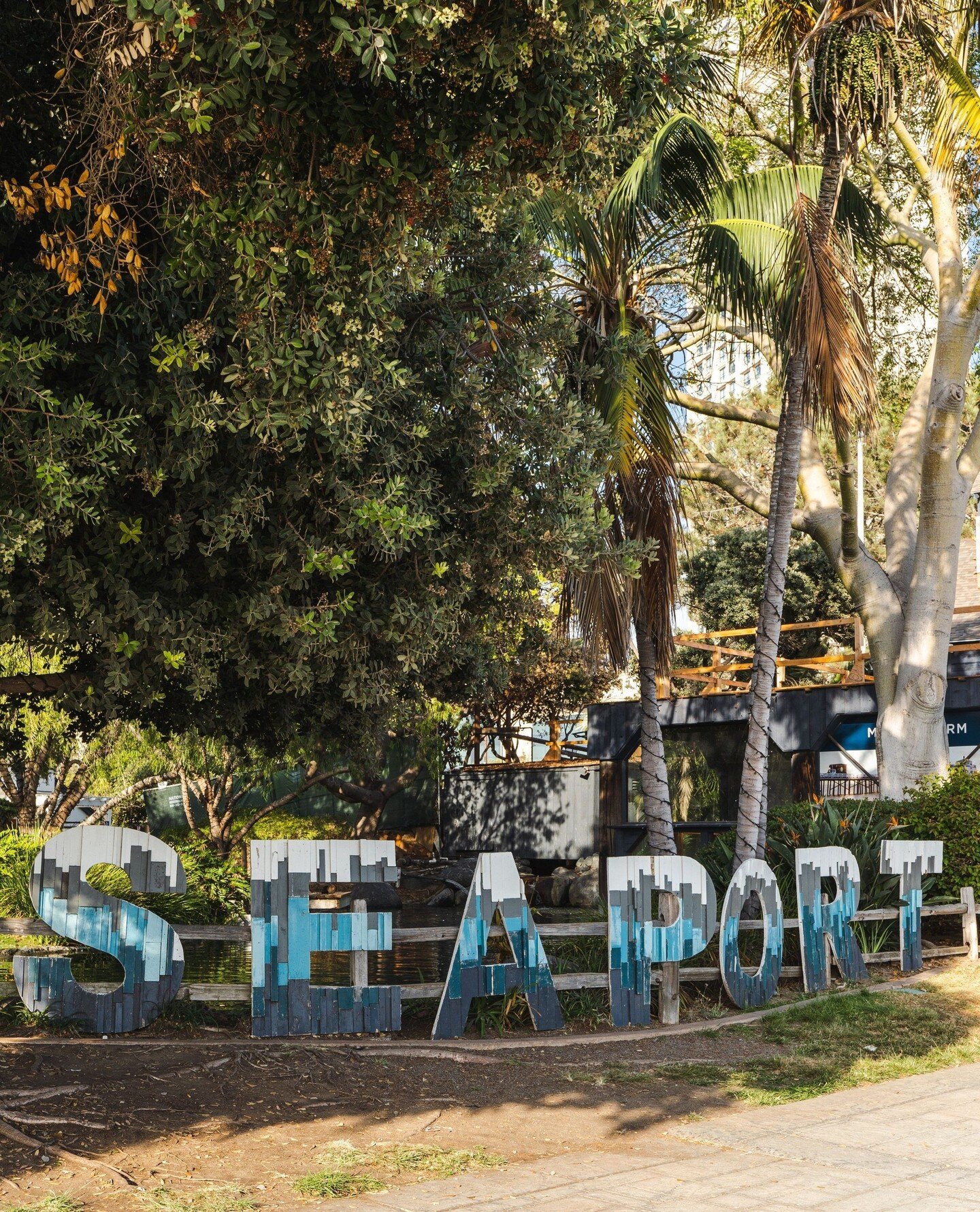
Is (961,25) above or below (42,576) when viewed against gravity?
above

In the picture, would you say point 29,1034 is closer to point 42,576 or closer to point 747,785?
point 42,576

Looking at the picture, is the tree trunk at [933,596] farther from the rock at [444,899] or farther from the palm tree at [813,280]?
the rock at [444,899]

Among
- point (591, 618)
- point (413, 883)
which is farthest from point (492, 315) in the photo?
point (413, 883)

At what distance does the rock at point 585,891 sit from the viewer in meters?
22.7

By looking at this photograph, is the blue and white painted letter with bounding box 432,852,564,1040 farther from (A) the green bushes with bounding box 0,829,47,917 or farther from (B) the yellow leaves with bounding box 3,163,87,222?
(A) the green bushes with bounding box 0,829,47,917

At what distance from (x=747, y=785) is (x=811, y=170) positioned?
6074 millimetres

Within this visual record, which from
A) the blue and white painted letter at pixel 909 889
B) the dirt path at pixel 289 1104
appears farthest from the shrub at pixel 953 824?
the dirt path at pixel 289 1104

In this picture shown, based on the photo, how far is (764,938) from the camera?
10688 mm

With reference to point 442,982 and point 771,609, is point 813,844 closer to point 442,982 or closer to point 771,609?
point 771,609

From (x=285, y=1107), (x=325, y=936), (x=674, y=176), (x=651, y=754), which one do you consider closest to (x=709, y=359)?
(x=674, y=176)

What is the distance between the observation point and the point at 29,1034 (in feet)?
27.5

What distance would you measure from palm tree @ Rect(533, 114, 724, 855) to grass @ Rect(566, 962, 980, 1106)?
2.56 meters

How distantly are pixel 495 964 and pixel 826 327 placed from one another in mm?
5983

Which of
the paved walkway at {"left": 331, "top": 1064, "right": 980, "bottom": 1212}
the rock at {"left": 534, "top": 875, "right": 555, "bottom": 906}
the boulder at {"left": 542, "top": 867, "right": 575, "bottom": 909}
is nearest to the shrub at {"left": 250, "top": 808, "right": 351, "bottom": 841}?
the rock at {"left": 534, "top": 875, "right": 555, "bottom": 906}
